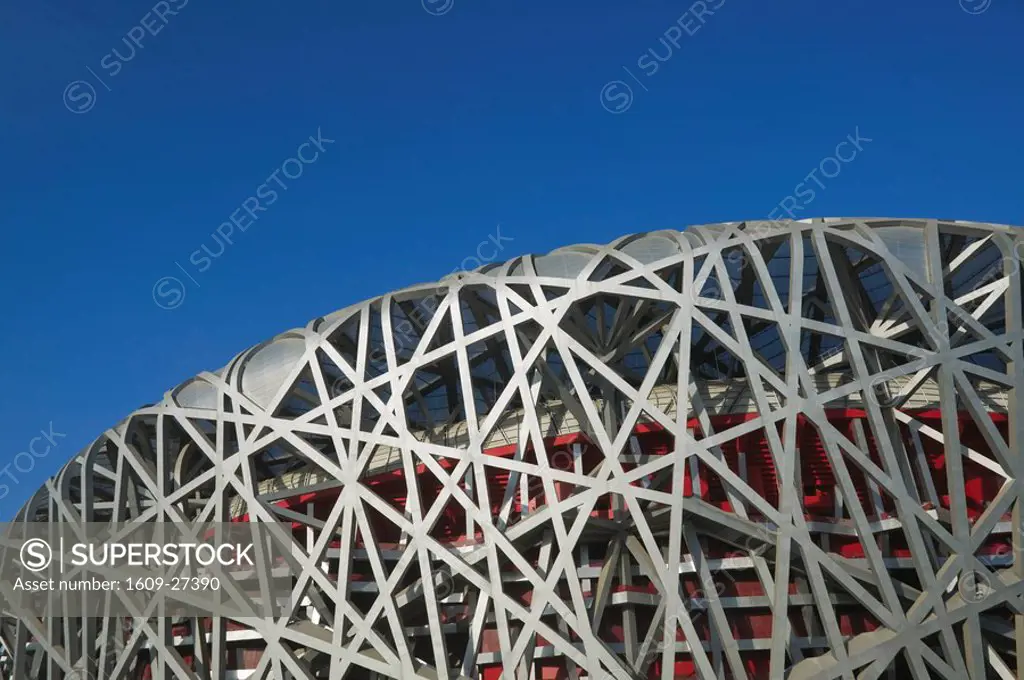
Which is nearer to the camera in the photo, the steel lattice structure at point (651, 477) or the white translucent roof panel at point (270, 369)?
the steel lattice structure at point (651, 477)

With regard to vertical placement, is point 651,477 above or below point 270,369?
below

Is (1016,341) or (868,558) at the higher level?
(1016,341)

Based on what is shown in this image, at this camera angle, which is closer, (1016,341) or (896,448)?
(1016,341)

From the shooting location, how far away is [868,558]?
21781 millimetres

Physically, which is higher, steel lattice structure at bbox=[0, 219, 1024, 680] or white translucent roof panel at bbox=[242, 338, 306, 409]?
white translucent roof panel at bbox=[242, 338, 306, 409]

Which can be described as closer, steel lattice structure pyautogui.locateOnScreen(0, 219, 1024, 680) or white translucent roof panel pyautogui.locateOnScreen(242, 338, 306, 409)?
steel lattice structure pyautogui.locateOnScreen(0, 219, 1024, 680)

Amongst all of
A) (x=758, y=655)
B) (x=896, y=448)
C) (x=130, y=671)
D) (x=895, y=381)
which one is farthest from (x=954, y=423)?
(x=130, y=671)

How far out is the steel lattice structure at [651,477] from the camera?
73.4 feet

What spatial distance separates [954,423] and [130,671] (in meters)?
24.4

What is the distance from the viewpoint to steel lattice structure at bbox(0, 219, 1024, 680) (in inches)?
880

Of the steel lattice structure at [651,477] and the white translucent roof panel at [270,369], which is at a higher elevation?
the white translucent roof panel at [270,369]

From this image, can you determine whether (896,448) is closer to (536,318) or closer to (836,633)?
(836,633)

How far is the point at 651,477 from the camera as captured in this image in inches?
1113

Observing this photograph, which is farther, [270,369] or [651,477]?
[270,369]
